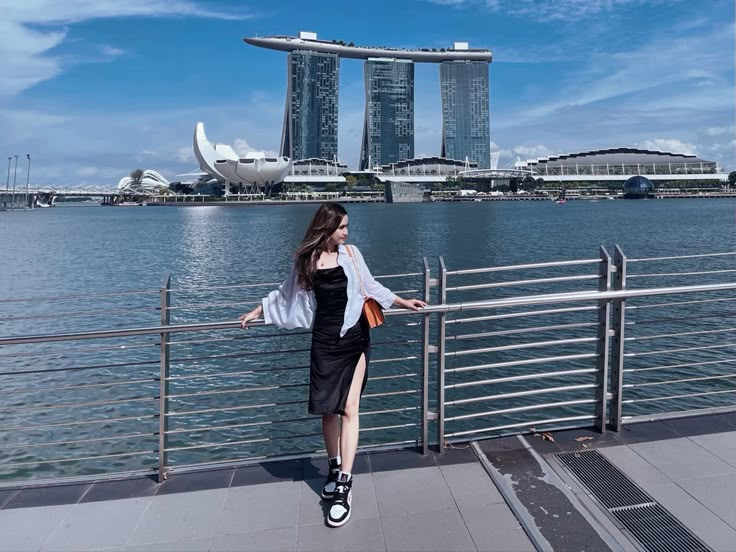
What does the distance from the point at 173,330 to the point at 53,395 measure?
261 inches

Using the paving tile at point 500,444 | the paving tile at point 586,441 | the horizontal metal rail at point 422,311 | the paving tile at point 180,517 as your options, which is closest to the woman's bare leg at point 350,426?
the horizontal metal rail at point 422,311

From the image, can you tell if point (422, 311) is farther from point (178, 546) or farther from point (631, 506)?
point (178, 546)

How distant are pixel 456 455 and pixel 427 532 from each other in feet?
2.83

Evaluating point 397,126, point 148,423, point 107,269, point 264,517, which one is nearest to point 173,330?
point 264,517

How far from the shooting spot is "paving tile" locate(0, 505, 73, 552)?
2.73 m

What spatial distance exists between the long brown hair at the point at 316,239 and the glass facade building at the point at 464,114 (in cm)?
15549

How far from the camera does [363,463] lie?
11.4 ft

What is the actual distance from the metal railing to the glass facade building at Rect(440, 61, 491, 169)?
145277 millimetres

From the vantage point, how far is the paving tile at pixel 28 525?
2.73m

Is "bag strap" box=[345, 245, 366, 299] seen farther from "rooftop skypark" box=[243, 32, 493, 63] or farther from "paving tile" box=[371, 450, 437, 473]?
"rooftop skypark" box=[243, 32, 493, 63]

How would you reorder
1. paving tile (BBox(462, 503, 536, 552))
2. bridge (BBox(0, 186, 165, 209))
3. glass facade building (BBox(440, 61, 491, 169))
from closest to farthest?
paving tile (BBox(462, 503, 536, 552)) → bridge (BBox(0, 186, 165, 209)) → glass facade building (BBox(440, 61, 491, 169))

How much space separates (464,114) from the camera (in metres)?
156

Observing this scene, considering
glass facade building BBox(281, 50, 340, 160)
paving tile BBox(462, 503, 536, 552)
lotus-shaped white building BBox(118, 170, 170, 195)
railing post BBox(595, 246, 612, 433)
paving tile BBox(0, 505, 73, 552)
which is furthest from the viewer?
lotus-shaped white building BBox(118, 170, 170, 195)

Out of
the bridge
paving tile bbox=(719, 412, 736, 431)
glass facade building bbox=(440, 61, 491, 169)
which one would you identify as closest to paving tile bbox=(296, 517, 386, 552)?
paving tile bbox=(719, 412, 736, 431)
